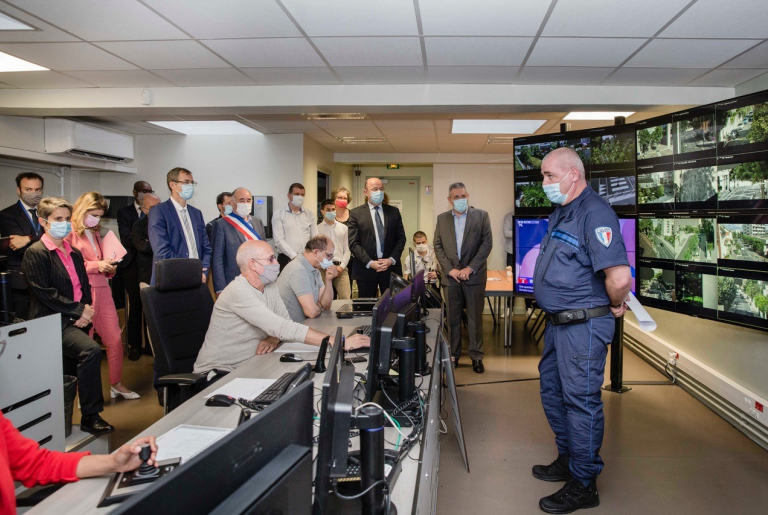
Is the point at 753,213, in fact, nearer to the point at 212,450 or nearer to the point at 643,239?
the point at 643,239

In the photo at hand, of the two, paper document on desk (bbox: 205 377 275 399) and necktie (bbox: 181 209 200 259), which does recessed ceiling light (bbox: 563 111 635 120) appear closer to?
necktie (bbox: 181 209 200 259)

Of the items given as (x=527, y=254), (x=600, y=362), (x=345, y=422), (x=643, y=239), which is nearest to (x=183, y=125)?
(x=527, y=254)

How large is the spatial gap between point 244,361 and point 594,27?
9.41 feet

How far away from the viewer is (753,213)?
3268 millimetres

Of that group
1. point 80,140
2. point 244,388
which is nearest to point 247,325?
point 244,388

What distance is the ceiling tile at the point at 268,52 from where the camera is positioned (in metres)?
3.56

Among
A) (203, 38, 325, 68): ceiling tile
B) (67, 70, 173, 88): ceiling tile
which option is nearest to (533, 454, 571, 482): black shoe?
(203, 38, 325, 68): ceiling tile

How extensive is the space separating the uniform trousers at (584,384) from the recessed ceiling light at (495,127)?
15.3 feet

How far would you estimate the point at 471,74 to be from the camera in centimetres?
427

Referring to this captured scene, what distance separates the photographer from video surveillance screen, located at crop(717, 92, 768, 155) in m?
3.20

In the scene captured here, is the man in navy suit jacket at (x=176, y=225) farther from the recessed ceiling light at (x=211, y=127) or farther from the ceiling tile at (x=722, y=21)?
the ceiling tile at (x=722, y=21)

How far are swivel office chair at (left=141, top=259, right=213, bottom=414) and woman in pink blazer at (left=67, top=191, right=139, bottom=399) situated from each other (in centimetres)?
152

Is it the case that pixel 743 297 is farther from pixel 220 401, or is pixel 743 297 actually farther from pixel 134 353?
pixel 134 353

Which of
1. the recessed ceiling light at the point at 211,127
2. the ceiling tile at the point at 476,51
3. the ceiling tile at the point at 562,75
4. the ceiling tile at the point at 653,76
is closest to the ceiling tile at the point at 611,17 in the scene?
the ceiling tile at the point at 476,51
